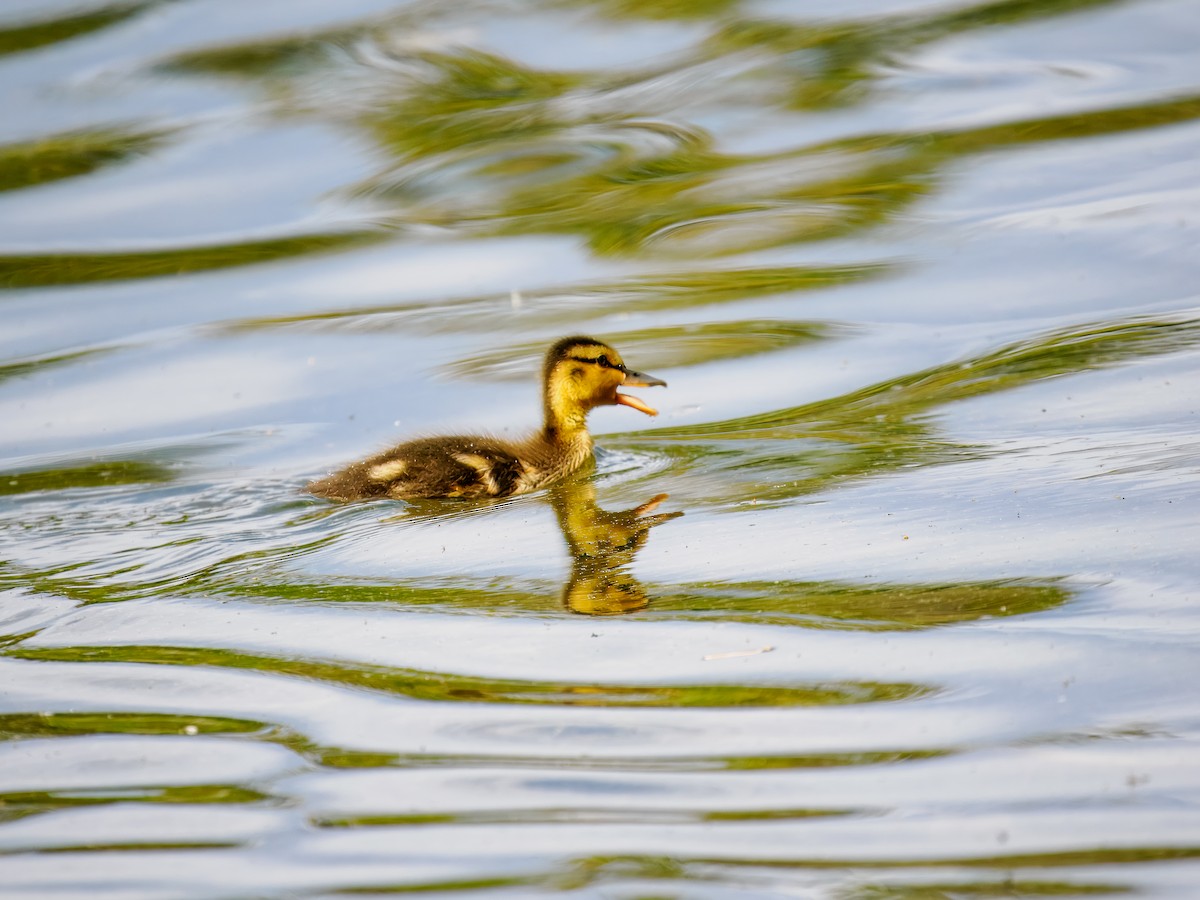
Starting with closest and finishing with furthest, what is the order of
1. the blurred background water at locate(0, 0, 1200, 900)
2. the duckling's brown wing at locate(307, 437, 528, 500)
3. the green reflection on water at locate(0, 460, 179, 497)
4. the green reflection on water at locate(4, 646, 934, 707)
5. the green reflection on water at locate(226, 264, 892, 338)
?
the blurred background water at locate(0, 0, 1200, 900) → the green reflection on water at locate(4, 646, 934, 707) → the duckling's brown wing at locate(307, 437, 528, 500) → the green reflection on water at locate(0, 460, 179, 497) → the green reflection on water at locate(226, 264, 892, 338)

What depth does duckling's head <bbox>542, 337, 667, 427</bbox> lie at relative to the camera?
6105mm

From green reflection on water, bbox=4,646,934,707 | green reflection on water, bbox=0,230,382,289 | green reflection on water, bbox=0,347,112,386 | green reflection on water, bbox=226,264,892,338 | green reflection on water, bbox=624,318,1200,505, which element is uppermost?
green reflection on water, bbox=0,230,382,289

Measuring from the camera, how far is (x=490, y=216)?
8.89 meters

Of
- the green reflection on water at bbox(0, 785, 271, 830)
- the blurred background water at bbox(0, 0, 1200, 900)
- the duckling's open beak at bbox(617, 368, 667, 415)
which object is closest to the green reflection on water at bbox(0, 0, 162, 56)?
the blurred background water at bbox(0, 0, 1200, 900)

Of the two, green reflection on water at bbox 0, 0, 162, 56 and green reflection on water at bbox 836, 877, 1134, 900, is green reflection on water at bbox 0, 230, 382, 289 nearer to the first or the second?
green reflection on water at bbox 0, 0, 162, 56

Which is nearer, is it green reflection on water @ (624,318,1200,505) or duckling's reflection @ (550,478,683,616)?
duckling's reflection @ (550,478,683,616)

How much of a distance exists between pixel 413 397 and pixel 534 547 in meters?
1.96

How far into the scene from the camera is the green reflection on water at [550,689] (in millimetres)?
3604

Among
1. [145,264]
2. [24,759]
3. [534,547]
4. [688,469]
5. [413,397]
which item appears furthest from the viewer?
[145,264]

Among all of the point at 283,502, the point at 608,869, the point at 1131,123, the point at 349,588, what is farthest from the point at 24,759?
the point at 1131,123

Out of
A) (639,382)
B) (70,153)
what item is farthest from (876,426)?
(70,153)

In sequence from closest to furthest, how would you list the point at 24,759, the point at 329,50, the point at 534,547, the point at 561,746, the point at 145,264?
the point at 561,746 < the point at 24,759 < the point at 534,547 < the point at 145,264 < the point at 329,50

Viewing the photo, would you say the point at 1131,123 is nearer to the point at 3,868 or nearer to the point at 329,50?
the point at 329,50

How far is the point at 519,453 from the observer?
594cm
